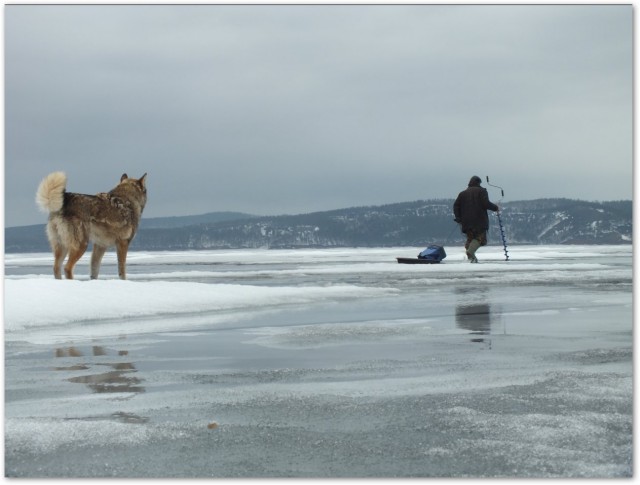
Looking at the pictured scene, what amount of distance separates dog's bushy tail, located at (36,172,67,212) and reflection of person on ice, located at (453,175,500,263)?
450 inches

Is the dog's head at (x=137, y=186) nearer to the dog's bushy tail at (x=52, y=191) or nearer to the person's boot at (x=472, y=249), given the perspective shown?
the dog's bushy tail at (x=52, y=191)

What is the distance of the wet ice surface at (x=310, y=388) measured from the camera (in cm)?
374

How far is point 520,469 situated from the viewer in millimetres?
3555

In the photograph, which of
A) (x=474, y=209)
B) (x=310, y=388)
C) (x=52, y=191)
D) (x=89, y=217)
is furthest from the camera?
(x=474, y=209)

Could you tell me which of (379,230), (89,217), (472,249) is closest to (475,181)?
(472,249)

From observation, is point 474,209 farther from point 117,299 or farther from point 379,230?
point 379,230

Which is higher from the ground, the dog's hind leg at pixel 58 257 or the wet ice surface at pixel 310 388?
the dog's hind leg at pixel 58 257

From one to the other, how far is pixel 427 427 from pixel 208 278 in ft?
51.3

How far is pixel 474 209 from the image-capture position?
72.6 ft

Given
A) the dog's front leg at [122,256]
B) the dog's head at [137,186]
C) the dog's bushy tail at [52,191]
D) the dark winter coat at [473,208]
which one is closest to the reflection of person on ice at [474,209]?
the dark winter coat at [473,208]

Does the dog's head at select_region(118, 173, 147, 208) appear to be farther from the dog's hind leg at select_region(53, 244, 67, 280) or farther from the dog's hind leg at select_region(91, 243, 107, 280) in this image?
the dog's hind leg at select_region(53, 244, 67, 280)

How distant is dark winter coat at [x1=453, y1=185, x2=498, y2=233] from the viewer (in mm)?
22156

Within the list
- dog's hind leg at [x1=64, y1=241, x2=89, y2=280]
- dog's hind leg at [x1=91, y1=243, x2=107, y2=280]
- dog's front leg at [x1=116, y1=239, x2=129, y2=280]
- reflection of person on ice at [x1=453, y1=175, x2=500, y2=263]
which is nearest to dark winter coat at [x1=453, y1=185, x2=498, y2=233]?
reflection of person on ice at [x1=453, y1=175, x2=500, y2=263]

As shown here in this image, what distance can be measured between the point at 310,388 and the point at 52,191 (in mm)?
9151
